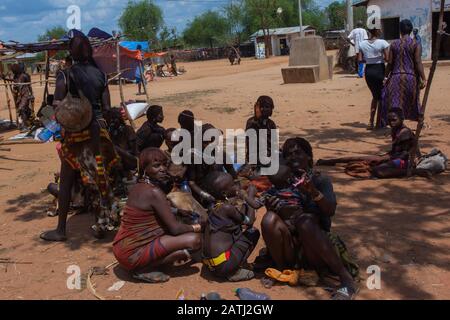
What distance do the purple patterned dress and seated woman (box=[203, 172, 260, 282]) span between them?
4024 millimetres

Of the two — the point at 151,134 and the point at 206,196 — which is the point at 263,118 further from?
the point at 206,196

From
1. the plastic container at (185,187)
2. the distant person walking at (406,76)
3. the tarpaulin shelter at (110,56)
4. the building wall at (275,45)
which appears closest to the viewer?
the plastic container at (185,187)

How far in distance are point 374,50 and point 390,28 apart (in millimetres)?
12953

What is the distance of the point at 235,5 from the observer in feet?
219

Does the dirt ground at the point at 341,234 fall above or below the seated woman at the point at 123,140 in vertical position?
below

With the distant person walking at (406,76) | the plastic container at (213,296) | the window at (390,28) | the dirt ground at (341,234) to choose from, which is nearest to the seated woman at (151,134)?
the dirt ground at (341,234)

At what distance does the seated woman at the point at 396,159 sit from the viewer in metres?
5.40

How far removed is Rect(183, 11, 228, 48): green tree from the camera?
7131cm

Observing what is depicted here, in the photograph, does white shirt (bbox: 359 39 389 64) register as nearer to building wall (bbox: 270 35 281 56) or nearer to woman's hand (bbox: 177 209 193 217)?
woman's hand (bbox: 177 209 193 217)

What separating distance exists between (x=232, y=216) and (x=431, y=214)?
1.93m

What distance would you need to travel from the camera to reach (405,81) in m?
6.71

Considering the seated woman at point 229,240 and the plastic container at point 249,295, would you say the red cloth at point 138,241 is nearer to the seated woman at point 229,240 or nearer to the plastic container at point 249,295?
the seated woman at point 229,240

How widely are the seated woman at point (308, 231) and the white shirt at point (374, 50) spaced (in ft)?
17.7
